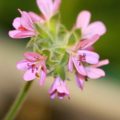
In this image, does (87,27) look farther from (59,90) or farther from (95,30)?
(59,90)

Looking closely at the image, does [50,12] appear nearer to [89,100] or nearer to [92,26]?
[92,26]

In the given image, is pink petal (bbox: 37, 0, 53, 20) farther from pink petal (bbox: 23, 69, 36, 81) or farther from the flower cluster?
pink petal (bbox: 23, 69, 36, 81)

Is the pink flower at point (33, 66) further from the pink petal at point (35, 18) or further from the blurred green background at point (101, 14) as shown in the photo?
the blurred green background at point (101, 14)

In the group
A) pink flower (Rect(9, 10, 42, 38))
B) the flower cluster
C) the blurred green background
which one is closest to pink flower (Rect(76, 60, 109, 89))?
the flower cluster

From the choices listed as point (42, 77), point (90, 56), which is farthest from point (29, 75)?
point (90, 56)

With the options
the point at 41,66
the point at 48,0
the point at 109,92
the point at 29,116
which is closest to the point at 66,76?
the point at 41,66

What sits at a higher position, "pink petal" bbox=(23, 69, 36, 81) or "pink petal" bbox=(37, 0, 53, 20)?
"pink petal" bbox=(37, 0, 53, 20)

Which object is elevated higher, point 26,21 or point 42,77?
point 26,21
